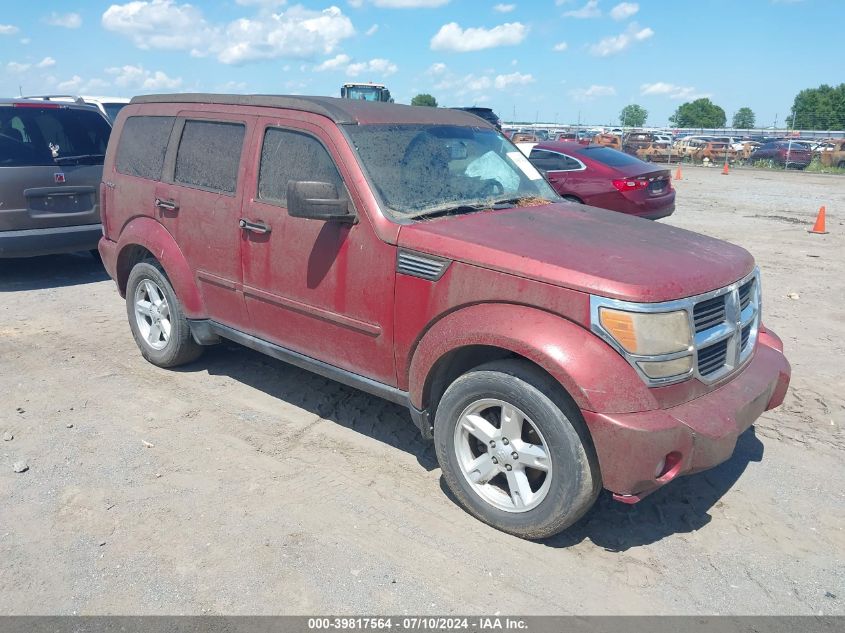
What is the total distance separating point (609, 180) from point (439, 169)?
7.64m

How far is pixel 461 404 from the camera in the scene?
11.5 ft

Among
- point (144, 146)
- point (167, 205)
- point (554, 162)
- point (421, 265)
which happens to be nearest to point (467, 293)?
point (421, 265)

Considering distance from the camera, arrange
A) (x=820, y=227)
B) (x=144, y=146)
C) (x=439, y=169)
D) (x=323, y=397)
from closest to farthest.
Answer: (x=439, y=169)
(x=323, y=397)
(x=144, y=146)
(x=820, y=227)

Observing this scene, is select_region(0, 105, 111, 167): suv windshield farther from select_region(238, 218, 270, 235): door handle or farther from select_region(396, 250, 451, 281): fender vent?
select_region(396, 250, 451, 281): fender vent

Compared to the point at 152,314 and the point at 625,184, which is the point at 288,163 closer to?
the point at 152,314

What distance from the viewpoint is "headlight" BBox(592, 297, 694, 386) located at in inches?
119

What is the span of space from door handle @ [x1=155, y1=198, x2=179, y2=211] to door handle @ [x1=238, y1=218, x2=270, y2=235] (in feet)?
2.61

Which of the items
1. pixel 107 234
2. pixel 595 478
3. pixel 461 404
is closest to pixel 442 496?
pixel 461 404

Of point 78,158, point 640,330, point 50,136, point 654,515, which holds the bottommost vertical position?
point 654,515

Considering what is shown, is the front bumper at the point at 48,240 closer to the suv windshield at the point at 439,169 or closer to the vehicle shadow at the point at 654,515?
the suv windshield at the point at 439,169

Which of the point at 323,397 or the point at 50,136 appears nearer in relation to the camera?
the point at 323,397

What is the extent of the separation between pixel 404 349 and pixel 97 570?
69.9 inches

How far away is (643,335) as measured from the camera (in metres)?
3.04

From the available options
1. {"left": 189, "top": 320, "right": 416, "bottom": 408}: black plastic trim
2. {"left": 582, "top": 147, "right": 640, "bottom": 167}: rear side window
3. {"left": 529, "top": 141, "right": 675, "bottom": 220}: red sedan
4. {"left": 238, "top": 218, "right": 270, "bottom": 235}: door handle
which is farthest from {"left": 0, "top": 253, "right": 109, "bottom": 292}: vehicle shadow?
{"left": 582, "top": 147, "right": 640, "bottom": 167}: rear side window
